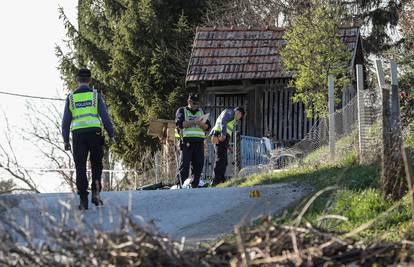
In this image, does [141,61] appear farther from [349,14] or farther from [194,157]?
[194,157]

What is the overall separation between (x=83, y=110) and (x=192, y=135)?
4.16 metres

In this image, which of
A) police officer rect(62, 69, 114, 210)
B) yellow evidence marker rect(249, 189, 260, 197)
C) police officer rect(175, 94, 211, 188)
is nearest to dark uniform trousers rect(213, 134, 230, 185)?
police officer rect(175, 94, 211, 188)

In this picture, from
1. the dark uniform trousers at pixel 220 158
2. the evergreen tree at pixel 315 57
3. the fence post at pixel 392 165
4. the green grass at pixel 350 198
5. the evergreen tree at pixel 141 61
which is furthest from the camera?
the evergreen tree at pixel 141 61

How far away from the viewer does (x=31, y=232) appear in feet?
18.0

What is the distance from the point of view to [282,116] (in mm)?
27547

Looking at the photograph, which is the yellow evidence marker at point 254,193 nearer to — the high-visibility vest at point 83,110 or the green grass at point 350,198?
the green grass at point 350,198

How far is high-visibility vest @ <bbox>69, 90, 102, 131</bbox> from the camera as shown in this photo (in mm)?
12133

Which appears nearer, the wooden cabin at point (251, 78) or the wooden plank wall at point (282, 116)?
the wooden cabin at point (251, 78)

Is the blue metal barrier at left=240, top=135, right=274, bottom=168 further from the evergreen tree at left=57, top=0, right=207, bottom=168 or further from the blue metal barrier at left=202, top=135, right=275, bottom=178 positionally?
the evergreen tree at left=57, top=0, right=207, bottom=168

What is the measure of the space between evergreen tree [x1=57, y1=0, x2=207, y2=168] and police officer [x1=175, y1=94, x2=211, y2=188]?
50.7ft

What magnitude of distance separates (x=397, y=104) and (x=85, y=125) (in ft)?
11.8

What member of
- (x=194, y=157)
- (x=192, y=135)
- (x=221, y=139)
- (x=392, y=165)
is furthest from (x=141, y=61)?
(x=392, y=165)

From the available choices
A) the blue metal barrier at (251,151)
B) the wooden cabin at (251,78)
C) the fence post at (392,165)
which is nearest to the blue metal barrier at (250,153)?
the blue metal barrier at (251,151)

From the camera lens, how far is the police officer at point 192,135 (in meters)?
16.0
